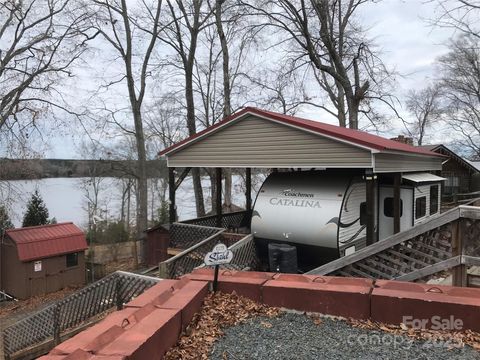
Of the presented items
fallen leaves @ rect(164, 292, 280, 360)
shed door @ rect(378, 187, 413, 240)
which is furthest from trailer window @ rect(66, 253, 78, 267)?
fallen leaves @ rect(164, 292, 280, 360)

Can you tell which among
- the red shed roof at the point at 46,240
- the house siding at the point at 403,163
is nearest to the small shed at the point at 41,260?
the red shed roof at the point at 46,240

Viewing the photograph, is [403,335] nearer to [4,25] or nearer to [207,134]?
[207,134]

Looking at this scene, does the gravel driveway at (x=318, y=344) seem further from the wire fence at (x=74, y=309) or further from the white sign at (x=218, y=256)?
the wire fence at (x=74, y=309)

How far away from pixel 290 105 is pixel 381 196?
1892cm

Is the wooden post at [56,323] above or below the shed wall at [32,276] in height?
above

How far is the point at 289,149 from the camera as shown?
35.5 ft

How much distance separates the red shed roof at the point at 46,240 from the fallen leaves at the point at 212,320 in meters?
18.2

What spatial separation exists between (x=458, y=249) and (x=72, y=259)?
791 inches

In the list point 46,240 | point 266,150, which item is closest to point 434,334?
point 266,150

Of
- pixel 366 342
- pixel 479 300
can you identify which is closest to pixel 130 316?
pixel 366 342

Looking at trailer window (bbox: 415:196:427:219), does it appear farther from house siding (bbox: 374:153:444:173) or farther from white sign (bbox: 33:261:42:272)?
white sign (bbox: 33:261:42:272)

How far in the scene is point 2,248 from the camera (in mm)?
20312

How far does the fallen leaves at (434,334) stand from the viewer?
11.1 ft

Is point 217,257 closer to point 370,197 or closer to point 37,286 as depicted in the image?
point 370,197
